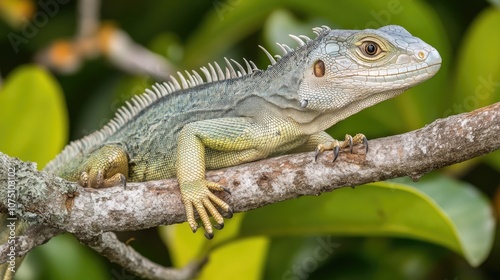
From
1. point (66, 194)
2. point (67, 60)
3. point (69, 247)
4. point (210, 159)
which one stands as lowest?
point (69, 247)

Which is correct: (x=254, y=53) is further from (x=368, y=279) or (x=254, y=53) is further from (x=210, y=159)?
(x=210, y=159)

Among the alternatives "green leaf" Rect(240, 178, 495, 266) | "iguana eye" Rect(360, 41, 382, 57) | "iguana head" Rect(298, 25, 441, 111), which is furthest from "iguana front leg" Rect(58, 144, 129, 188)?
"iguana eye" Rect(360, 41, 382, 57)

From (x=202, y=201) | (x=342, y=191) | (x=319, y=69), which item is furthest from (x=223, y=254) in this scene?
(x=319, y=69)

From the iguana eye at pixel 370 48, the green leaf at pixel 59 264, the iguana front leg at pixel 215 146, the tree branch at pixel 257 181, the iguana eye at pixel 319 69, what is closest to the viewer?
the tree branch at pixel 257 181

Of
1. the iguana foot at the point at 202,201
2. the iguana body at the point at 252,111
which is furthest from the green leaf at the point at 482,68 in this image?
the iguana foot at the point at 202,201

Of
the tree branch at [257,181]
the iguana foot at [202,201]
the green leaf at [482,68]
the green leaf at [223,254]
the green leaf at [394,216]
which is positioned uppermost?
the tree branch at [257,181]

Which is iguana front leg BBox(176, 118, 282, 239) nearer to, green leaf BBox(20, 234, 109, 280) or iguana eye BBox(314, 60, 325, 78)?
iguana eye BBox(314, 60, 325, 78)

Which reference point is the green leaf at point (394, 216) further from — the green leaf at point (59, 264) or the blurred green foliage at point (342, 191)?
the green leaf at point (59, 264)

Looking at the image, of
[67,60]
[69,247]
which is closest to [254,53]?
[67,60]
